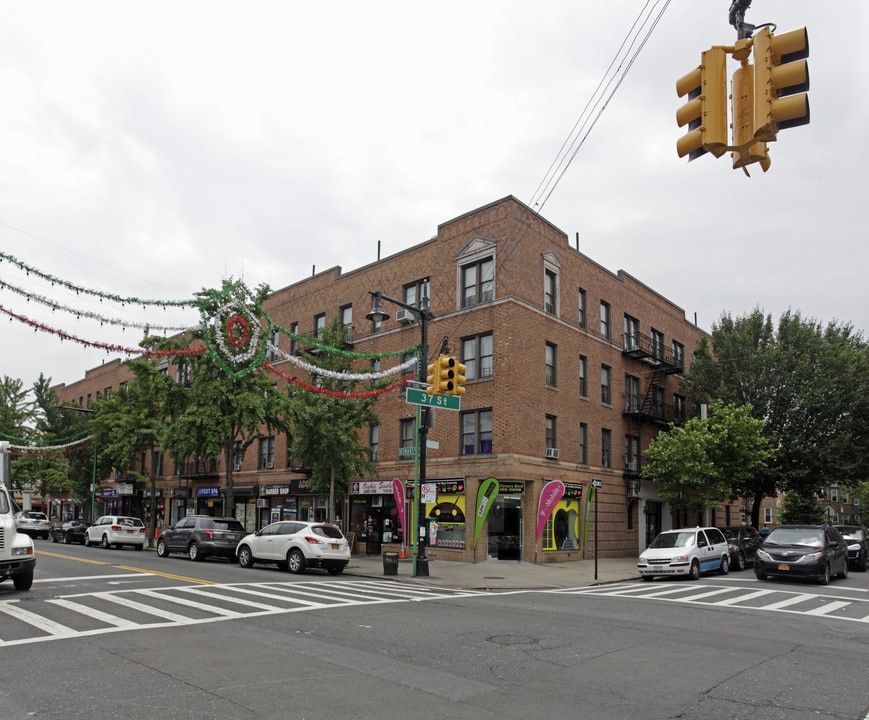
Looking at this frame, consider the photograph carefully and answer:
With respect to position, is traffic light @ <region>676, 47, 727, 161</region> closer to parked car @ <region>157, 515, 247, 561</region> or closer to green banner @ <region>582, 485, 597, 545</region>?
parked car @ <region>157, 515, 247, 561</region>

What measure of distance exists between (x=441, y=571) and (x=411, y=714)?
58.2 feet

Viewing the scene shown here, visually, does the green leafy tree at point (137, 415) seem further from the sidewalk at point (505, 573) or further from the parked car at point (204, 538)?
the sidewalk at point (505, 573)

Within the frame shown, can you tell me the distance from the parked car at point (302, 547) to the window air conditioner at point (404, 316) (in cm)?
1155

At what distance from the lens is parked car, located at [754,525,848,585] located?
19.9 m

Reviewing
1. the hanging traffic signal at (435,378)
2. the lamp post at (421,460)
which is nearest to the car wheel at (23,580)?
the hanging traffic signal at (435,378)

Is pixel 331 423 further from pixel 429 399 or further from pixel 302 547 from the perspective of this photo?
pixel 429 399

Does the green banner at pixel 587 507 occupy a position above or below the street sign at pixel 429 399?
below

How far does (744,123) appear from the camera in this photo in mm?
6164

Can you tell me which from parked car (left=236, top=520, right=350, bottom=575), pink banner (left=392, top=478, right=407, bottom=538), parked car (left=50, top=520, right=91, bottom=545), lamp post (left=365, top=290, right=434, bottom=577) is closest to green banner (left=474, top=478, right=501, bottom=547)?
pink banner (left=392, top=478, right=407, bottom=538)

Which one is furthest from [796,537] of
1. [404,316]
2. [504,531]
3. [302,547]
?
[404,316]

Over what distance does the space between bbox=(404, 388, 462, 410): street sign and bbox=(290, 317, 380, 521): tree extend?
20.5 ft

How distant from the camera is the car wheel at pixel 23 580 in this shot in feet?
46.7

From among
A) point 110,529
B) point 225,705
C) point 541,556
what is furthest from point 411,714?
point 110,529

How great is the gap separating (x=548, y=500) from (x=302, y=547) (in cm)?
1045
